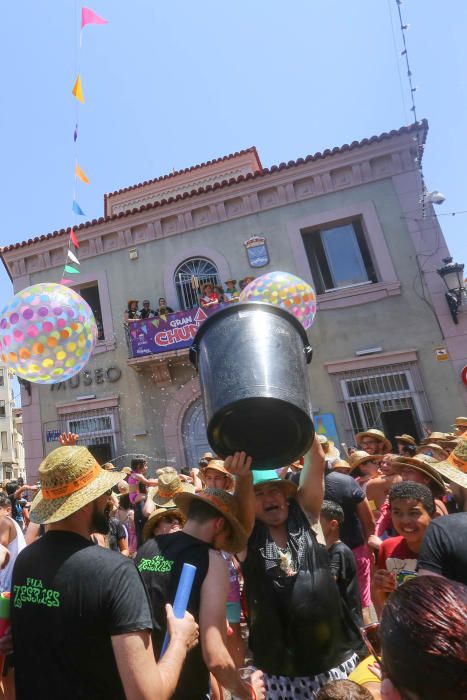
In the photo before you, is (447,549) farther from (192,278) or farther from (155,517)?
(192,278)

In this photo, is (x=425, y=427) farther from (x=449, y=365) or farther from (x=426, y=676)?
(x=426, y=676)

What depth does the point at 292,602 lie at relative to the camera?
6.67ft

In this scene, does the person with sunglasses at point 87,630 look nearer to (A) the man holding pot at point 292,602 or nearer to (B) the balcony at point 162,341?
(A) the man holding pot at point 292,602

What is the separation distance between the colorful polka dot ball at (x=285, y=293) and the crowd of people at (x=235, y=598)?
1.17 meters

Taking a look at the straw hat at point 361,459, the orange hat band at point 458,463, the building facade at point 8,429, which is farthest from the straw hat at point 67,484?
the building facade at point 8,429

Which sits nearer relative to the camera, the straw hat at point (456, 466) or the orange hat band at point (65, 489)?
the orange hat band at point (65, 489)

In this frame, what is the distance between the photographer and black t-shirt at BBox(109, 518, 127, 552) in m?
4.90

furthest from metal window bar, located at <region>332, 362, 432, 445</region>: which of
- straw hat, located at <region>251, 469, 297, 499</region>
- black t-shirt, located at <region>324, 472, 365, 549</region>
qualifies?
straw hat, located at <region>251, 469, 297, 499</region>

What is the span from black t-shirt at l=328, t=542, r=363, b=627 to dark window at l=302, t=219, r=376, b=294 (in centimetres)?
773

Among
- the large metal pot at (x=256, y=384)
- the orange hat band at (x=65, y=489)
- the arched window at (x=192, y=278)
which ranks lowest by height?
the orange hat band at (x=65, y=489)

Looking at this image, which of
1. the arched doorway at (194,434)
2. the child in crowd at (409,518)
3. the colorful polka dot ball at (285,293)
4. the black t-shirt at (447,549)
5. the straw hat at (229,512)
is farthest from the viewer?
the arched doorway at (194,434)

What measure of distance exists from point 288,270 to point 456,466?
7828 millimetres

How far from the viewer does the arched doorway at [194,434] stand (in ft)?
31.5

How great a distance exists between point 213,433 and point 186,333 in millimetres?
7780
